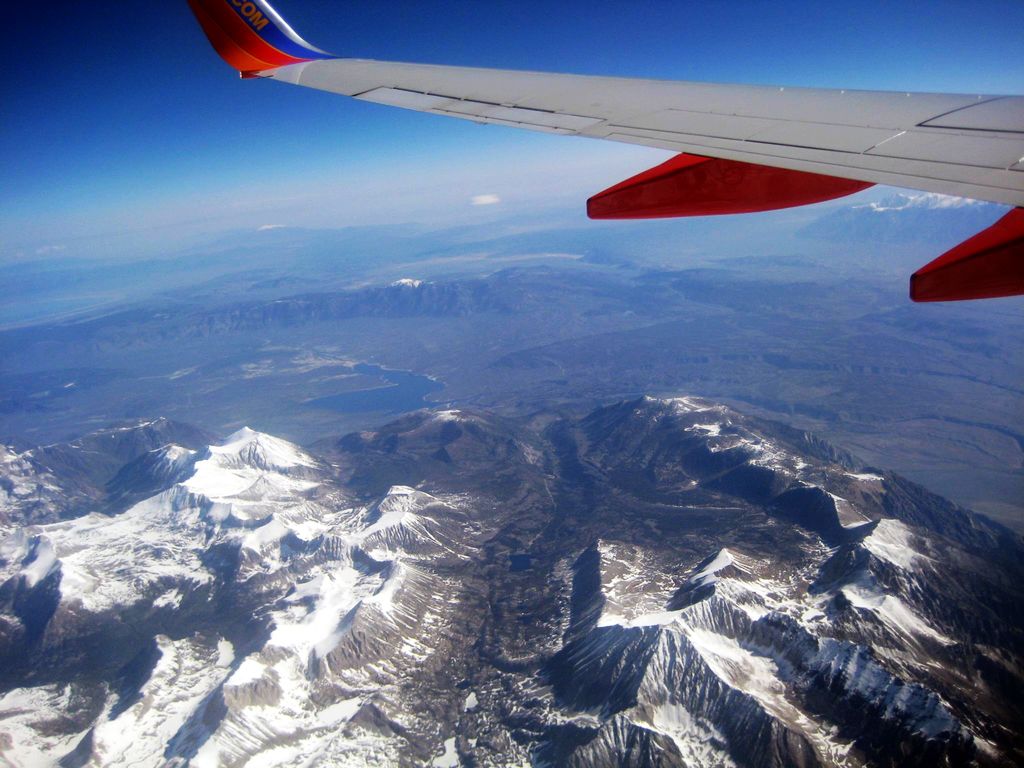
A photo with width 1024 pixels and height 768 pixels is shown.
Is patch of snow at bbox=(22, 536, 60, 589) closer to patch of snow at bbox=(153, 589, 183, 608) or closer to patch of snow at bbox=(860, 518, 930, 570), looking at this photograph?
patch of snow at bbox=(153, 589, 183, 608)

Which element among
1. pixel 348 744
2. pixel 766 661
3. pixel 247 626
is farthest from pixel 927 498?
pixel 247 626

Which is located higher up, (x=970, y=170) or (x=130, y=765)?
(x=970, y=170)

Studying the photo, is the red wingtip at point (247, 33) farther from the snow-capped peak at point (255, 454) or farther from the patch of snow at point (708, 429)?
the snow-capped peak at point (255, 454)

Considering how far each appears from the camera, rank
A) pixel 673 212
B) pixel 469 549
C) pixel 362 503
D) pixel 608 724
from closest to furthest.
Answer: pixel 673 212
pixel 608 724
pixel 469 549
pixel 362 503

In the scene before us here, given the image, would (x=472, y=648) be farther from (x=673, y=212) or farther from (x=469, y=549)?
(x=673, y=212)

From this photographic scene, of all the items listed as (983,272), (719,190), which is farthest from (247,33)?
(983,272)

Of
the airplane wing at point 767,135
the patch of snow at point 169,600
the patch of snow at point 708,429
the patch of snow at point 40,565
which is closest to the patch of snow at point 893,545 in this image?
the patch of snow at point 708,429
